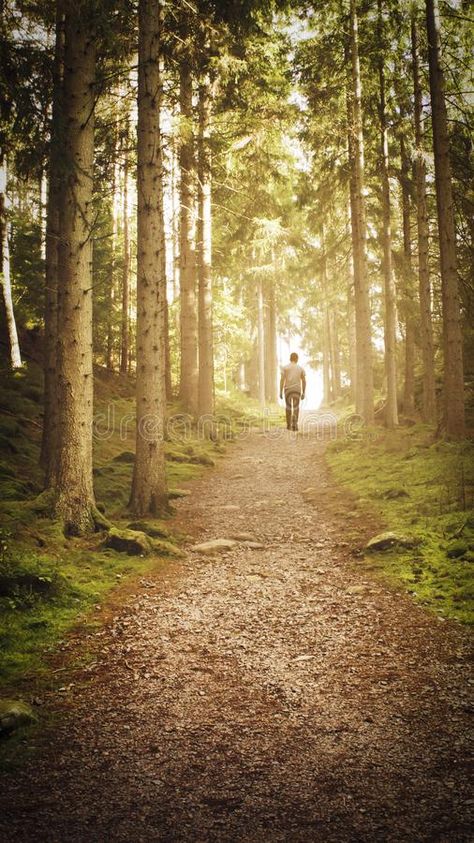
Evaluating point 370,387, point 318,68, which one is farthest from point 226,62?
point 370,387

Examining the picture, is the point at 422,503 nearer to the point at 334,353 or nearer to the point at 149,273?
the point at 149,273

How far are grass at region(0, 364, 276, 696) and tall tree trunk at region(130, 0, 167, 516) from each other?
29.0 inches

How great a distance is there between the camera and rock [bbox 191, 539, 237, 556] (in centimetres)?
738

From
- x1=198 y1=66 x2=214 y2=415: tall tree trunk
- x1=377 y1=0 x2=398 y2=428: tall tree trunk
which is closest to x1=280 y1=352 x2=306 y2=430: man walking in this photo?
x1=198 y1=66 x2=214 y2=415: tall tree trunk

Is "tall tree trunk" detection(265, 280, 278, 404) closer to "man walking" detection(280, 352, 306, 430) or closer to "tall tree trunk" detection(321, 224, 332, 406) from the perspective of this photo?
"tall tree trunk" detection(321, 224, 332, 406)

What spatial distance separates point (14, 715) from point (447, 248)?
12.5 m

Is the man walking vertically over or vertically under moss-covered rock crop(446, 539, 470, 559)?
over

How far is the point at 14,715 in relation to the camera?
11.0ft

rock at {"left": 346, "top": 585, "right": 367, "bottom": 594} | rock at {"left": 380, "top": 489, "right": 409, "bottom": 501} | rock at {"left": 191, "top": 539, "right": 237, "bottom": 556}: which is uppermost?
rock at {"left": 380, "top": 489, "right": 409, "bottom": 501}

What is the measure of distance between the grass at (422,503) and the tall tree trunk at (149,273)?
12.8 feet

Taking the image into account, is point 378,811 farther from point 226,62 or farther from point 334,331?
point 334,331

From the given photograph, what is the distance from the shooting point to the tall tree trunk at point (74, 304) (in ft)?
24.0

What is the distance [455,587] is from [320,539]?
257 centimetres

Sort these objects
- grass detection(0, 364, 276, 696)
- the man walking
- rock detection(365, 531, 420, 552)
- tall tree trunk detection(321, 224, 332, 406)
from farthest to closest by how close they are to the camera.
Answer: tall tree trunk detection(321, 224, 332, 406)
the man walking
rock detection(365, 531, 420, 552)
grass detection(0, 364, 276, 696)
